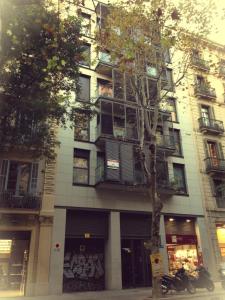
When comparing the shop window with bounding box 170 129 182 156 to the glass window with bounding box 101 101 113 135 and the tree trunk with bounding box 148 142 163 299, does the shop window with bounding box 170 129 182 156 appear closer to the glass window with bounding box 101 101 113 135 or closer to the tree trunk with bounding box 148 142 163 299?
the glass window with bounding box 101 101 113 135

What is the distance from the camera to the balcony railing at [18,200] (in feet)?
50.5

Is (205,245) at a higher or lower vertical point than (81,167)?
lower

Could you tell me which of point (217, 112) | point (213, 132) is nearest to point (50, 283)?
point (213, 132)

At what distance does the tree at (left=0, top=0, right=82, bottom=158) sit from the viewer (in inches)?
447

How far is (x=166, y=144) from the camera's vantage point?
850 inches

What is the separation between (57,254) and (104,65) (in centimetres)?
1306

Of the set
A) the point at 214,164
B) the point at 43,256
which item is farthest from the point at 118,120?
the point at 43,256

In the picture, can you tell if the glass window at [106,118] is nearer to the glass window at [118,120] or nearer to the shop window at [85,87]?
the glass window at [118,120]

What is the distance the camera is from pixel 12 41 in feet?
36.4

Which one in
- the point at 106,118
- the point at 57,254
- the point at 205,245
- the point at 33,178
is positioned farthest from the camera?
the point at 106,118

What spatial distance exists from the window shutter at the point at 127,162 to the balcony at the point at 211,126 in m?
7.42

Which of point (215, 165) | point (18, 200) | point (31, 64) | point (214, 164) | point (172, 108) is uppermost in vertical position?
point (172, 108)

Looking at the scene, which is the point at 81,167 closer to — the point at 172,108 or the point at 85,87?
the point at 85,87

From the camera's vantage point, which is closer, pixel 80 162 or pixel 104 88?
pixel 80 162
